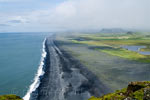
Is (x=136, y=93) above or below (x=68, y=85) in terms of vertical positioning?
above

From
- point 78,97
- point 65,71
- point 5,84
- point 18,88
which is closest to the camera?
point 78,97

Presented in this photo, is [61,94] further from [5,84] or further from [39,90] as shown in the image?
[5,84]

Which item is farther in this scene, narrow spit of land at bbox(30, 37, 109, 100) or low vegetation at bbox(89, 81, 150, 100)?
narrow spit of land at bbox(30, 37, 109, 100)

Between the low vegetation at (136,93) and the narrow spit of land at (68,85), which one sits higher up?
the low vegetation at (136,93)

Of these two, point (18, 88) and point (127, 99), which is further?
point (18, 88)

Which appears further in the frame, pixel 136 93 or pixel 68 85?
pixel 68 85

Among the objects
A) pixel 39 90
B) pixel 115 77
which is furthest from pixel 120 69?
pixel 39 90

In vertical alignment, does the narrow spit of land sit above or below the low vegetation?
below

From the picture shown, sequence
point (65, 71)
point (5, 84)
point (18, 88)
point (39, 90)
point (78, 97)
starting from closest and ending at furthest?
point (78, 97) < point (39, 90) < point (18, 88) < point (5, 84) < point (65, 71)

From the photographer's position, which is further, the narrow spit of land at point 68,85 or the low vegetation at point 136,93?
the narrow spit of land at point 68,85

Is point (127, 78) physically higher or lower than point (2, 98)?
lower
